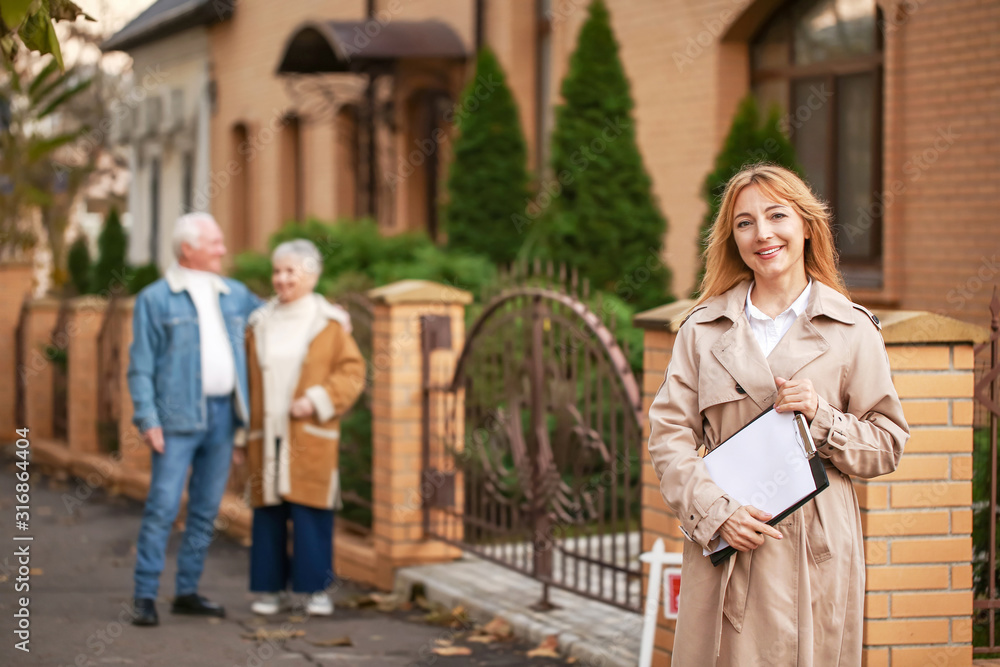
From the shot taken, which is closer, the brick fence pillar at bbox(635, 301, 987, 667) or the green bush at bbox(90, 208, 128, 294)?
the brick fence pillar at bbox(635, 301, 987, 667)

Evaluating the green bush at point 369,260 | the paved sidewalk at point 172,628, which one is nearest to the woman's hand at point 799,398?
the paved sidewalk at point 172,628

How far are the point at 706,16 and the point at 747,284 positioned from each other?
756 cm

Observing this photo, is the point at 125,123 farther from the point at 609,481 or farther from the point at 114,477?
the point at 609,481


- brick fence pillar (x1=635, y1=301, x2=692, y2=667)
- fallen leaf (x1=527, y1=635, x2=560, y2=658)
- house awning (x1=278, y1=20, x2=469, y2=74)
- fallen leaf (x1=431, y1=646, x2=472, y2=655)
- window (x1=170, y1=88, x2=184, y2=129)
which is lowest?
fallen leaf (x1=431, y1=646, x2=472, y2=655)

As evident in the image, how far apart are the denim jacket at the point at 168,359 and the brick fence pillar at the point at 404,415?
127cm

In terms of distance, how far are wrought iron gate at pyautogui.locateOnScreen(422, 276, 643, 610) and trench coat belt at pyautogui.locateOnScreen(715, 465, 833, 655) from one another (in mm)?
2374

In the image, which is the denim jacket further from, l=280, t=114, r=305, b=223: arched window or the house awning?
l=280, t=114, r=305, b=223: arched window

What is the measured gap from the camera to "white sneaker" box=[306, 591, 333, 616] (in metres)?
6.31

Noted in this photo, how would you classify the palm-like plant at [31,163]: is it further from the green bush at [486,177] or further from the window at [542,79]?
the window at [542,79]

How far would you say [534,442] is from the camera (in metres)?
6.27

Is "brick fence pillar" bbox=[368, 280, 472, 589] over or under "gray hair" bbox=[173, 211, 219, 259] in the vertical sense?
under

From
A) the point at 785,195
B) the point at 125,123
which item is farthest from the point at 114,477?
the point at 125,123

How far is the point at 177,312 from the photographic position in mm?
6129

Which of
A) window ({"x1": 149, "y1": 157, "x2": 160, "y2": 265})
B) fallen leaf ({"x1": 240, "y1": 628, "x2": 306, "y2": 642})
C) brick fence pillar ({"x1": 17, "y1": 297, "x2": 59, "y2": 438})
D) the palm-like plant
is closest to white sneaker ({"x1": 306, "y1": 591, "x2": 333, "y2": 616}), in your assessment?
fallen leaf ({"x1": 240, "y1": 628, "x2": 306, "y2": 642})
